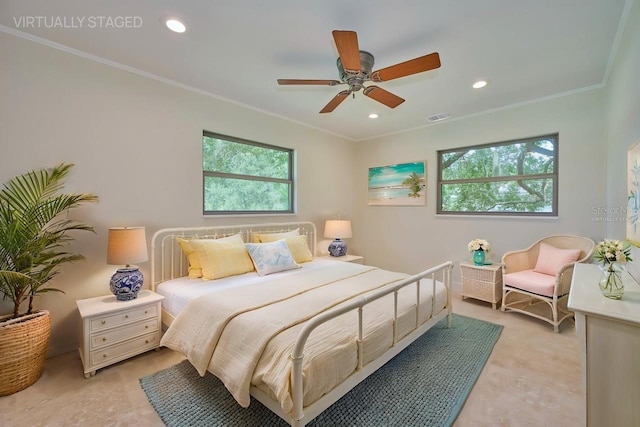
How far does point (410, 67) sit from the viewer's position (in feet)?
6.31

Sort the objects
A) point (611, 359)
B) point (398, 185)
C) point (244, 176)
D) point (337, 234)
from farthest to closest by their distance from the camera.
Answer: point (398, 185) < point (337, 234) < point (244, 176) < point (611, 359)

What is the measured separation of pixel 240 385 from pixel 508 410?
1.69 m

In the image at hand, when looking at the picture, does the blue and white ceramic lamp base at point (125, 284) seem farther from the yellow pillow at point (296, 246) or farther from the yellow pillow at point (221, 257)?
the yellow pillow at point (296, 246)

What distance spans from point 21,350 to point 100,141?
1729 mm

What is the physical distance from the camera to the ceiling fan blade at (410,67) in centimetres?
181

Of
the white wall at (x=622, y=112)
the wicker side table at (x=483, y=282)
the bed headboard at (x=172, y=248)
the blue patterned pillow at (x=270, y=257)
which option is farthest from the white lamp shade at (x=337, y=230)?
the white wall at (x=622, y=112)

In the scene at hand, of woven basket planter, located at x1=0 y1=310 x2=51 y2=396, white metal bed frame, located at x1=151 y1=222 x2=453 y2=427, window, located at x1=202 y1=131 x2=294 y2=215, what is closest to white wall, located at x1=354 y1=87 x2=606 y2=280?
white metal bed frame, located at x1=151 y1=222 x2=453 y2=427

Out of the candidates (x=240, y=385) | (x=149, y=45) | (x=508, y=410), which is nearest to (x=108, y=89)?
(x=149, y=45)

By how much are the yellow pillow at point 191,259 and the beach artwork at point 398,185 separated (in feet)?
10.5

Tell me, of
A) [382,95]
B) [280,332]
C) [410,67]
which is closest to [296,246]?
[280,332]

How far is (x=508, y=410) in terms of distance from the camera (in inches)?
68.0

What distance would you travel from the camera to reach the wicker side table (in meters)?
3.39

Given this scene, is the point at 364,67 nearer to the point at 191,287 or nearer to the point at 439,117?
the point at 439,117

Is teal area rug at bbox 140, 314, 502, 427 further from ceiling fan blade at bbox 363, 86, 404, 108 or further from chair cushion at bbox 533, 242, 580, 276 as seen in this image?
ceiling fan blade at bbox 363, 86, 404, 108
